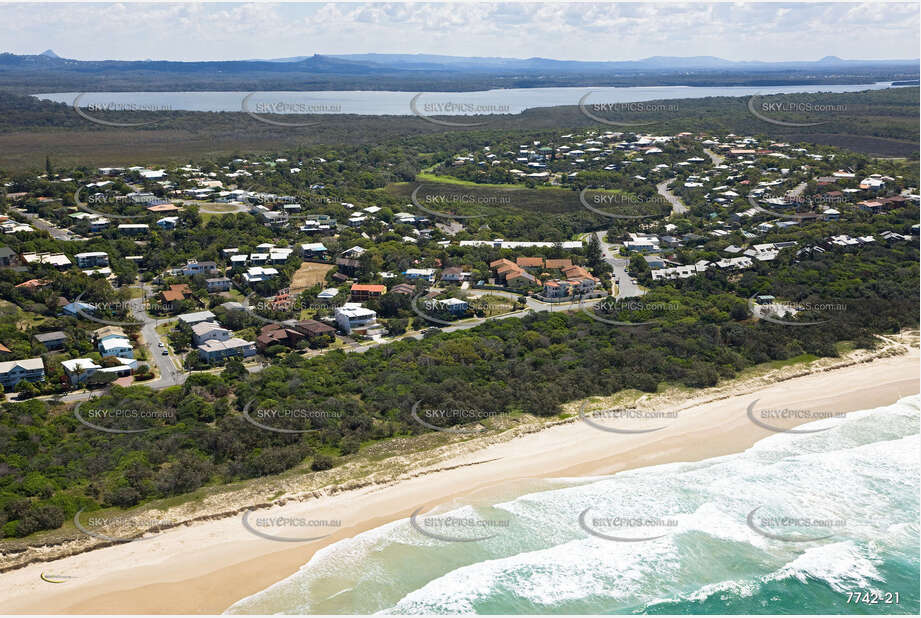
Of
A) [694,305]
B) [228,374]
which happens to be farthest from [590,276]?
[228,374]

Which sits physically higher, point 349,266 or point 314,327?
point 349,266

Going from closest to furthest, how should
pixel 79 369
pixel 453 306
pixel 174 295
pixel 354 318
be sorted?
pixel 79 369 → pixel 354 318 → pixel 453 306 → pixel 174 295

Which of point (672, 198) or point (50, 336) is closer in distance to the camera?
point (50, 336)

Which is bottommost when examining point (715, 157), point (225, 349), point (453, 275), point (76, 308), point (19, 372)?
point (19, 372)

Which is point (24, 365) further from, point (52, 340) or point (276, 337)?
point (276, 337)

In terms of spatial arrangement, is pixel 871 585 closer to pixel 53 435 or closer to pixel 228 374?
pixel 228 374

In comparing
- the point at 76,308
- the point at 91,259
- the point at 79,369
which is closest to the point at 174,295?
the point at 76,308
